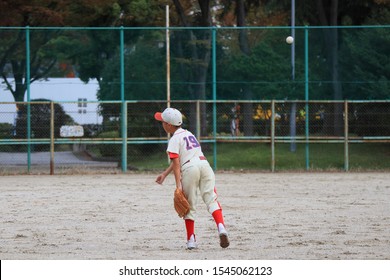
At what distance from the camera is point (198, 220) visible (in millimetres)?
14305

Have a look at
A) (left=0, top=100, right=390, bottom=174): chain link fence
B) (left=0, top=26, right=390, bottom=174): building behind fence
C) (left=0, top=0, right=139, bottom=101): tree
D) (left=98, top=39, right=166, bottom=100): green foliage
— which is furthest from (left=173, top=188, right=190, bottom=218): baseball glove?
(left=98, top=39, right=166, bottom=100): green foliage

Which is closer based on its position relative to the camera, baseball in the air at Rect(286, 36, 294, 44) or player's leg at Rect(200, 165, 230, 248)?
player's leg at Rect(200, 165, 230, 248)

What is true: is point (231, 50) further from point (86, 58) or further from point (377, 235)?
point (377, 235)

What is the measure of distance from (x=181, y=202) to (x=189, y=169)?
37cm

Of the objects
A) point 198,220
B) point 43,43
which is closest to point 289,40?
point 43,43

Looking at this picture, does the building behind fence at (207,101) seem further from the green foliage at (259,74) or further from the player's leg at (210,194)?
the player's leg at (210,194)

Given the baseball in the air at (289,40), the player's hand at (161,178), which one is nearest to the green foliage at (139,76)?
the baseball in the air at (289,40)

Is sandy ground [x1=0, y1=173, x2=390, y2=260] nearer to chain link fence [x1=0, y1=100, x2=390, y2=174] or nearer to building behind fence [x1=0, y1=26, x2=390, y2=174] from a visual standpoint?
chain link fence [x1=0, y1=100, x2=390, y2=174]

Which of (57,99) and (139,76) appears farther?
(139,76)

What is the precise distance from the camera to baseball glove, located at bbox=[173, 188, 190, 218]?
35.7 feet

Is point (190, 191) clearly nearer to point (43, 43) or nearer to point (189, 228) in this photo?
point (189, 228)

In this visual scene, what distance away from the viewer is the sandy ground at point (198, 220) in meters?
10.8

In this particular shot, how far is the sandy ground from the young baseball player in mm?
415

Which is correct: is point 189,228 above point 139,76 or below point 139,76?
below
